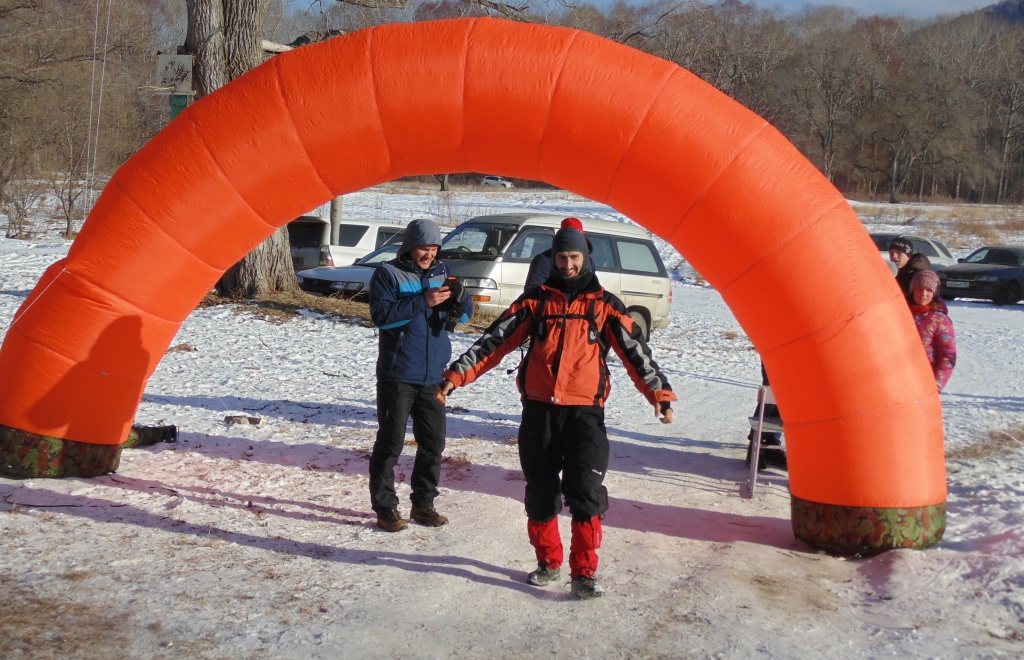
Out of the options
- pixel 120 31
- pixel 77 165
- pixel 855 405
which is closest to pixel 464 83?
pixel 855 405

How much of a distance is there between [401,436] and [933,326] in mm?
3634

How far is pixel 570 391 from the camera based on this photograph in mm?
4602

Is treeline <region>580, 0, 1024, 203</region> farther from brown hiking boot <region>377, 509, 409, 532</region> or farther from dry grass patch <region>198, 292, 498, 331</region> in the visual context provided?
brown hiking boot <region>377, 509, 409, 532</region>

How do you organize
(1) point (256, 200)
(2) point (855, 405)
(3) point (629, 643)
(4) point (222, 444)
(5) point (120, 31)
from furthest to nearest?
(5) point (120, 31) → (4) point (222, 444) → (1) point (256, 200) → (2) point (855, 405) → (3) point (629, 643)

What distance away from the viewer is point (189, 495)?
19.2 ft

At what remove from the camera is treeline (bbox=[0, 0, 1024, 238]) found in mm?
22266

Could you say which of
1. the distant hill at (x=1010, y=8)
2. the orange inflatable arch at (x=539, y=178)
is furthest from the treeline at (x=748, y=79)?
the distant hill at (x=1010, y=8)

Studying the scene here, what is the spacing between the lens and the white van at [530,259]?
1283 centimetres

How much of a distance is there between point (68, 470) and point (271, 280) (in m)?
7.75

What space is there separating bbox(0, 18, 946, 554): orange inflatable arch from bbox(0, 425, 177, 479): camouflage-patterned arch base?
2cm

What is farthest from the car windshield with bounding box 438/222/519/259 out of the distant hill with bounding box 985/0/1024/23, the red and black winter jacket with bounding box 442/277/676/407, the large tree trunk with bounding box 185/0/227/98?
the distant hill with bounding box 985/0/1024/23

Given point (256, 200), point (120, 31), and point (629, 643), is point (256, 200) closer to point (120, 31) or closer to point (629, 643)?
point (629, 643)

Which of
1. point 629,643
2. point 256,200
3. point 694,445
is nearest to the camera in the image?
point 629,643

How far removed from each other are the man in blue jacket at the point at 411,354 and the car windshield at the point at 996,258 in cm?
2162
